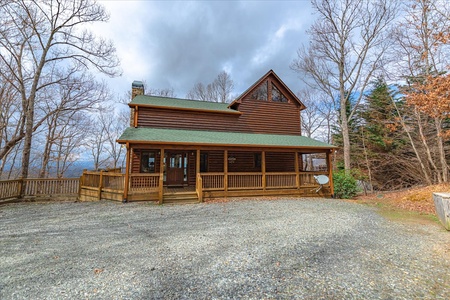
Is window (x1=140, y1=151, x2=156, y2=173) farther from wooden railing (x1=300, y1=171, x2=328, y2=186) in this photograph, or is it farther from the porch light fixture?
wooden railing (x1=300, y1=171, x2=328, y2=186)

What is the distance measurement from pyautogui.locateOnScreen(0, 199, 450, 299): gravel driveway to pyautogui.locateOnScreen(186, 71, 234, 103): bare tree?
86.8 ft

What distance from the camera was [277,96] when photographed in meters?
15.3

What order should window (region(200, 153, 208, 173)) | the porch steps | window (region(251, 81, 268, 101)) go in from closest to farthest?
the porch steps → window (region(200, 153, 208, 173)) → window (region(251, 81, 268, 101))

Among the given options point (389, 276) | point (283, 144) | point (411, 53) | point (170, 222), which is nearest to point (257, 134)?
point (283, 144)

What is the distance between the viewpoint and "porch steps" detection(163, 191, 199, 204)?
31.7ft

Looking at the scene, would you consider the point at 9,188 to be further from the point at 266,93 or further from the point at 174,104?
the point at 266,93

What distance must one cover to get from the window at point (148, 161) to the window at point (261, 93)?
8084 mm

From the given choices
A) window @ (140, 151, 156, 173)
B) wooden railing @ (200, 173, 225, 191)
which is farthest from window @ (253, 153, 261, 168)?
window @ (140, 151, 156, 173)

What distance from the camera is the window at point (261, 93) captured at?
14.8 metres

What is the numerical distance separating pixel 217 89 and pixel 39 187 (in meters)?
25.9

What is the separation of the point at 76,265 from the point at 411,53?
21.0 metres

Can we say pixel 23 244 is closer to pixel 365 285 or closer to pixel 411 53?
pixel 365 285

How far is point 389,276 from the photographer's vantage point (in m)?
3.30

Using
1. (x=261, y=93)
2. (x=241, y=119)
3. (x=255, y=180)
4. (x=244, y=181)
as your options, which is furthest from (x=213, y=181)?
(x=261, y=93)
